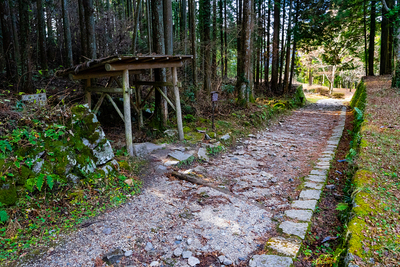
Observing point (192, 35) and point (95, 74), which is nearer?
point (95, 74)

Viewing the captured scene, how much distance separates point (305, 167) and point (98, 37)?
13.8m

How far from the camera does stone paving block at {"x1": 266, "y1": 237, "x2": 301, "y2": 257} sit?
328 cm

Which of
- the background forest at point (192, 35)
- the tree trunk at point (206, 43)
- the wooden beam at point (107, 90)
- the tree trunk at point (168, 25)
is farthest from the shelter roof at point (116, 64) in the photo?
the tree trunk at point (206, 43)

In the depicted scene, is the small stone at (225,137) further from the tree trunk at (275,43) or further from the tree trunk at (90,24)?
the tree trunk at (275,43)

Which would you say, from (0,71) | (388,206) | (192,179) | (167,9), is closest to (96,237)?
(192,179)

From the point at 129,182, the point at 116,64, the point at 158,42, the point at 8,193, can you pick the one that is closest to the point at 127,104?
the point at 116,64

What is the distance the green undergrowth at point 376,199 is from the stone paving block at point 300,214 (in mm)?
739

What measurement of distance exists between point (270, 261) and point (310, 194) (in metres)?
2.27

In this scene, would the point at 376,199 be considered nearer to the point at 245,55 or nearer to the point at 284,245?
the point at 284,245

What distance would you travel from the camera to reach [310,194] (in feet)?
16.1

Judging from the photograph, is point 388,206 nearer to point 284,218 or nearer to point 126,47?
point 284,218

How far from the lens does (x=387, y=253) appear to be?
8.51ft

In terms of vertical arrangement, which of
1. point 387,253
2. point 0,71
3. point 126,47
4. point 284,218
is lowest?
point 284,218

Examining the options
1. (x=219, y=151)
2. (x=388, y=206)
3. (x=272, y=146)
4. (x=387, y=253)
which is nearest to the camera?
(x=387, y=253)
